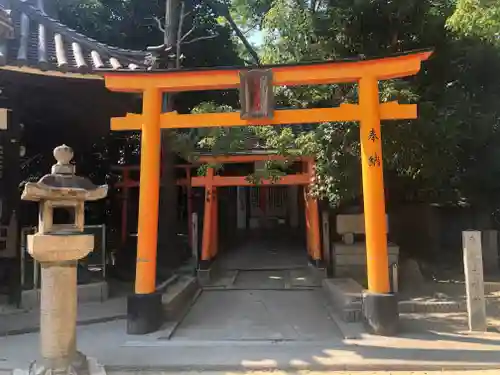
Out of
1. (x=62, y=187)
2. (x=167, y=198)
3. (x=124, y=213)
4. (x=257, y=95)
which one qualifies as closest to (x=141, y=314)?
(x=62, y=187)

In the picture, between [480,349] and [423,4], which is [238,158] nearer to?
[423,4]

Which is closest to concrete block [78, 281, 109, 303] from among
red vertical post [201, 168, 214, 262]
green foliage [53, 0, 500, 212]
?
green foliage [53, 0, 500, 212]

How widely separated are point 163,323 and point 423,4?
8331mm

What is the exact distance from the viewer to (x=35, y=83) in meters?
8.80

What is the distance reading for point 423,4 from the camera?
1042 centimetres

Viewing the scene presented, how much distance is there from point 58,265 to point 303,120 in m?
4.19

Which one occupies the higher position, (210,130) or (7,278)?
(210,130)

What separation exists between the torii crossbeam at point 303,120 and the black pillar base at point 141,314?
2 cm

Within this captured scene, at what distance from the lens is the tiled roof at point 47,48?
7.46 m

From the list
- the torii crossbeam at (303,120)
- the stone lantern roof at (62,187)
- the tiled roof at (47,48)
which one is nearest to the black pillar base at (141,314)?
the torii crossbeam at (303,120)

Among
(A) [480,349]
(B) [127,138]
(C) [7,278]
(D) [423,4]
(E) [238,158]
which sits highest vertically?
(D) [423,4]

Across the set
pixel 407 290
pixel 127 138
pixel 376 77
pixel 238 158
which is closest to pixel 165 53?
pixel 376 77

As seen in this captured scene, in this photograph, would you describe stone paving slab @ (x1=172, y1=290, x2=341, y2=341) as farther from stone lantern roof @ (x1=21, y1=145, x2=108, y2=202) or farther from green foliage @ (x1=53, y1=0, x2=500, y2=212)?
stone lantern roof @ (x1=21, y1=145, x2=108, y2=202)

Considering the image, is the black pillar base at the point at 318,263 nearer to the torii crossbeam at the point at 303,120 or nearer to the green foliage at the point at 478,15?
the torii crossbeam at the point at 303,120
